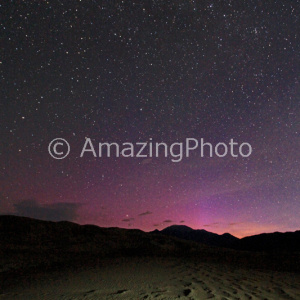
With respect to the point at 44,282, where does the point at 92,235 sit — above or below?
above

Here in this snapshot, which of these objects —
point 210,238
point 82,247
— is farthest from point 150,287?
point 210,238

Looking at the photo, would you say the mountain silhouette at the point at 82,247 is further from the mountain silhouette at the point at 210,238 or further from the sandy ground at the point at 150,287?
the mountain silhouette at the point at 210,238

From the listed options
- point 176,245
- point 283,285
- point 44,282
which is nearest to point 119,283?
point 44,282

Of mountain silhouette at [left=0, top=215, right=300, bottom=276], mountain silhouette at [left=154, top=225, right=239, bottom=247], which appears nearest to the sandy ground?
mountain silhouette at [left=0, top=215, right=300, bottom=276]

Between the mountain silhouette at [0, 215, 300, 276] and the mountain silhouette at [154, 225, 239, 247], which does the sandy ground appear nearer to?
the mountain silhouette at [0, 215, 300, 276]

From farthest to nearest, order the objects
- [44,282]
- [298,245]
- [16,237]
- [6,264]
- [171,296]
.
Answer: [298,245] < [16,237] < [6,264] < [44,282] < [171,296]

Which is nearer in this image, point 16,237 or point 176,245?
point 16,237

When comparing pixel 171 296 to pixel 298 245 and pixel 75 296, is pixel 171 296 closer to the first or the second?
pixel 75 296

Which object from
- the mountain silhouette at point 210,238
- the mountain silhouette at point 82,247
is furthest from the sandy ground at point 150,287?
the mountain silhouette at point 210,238

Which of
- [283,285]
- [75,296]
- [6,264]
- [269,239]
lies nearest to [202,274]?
[283,285]

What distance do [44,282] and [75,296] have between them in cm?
217

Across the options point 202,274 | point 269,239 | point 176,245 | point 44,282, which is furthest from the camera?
point 269,239

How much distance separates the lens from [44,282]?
21.3 ft

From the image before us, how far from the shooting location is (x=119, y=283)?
19.5 feet
